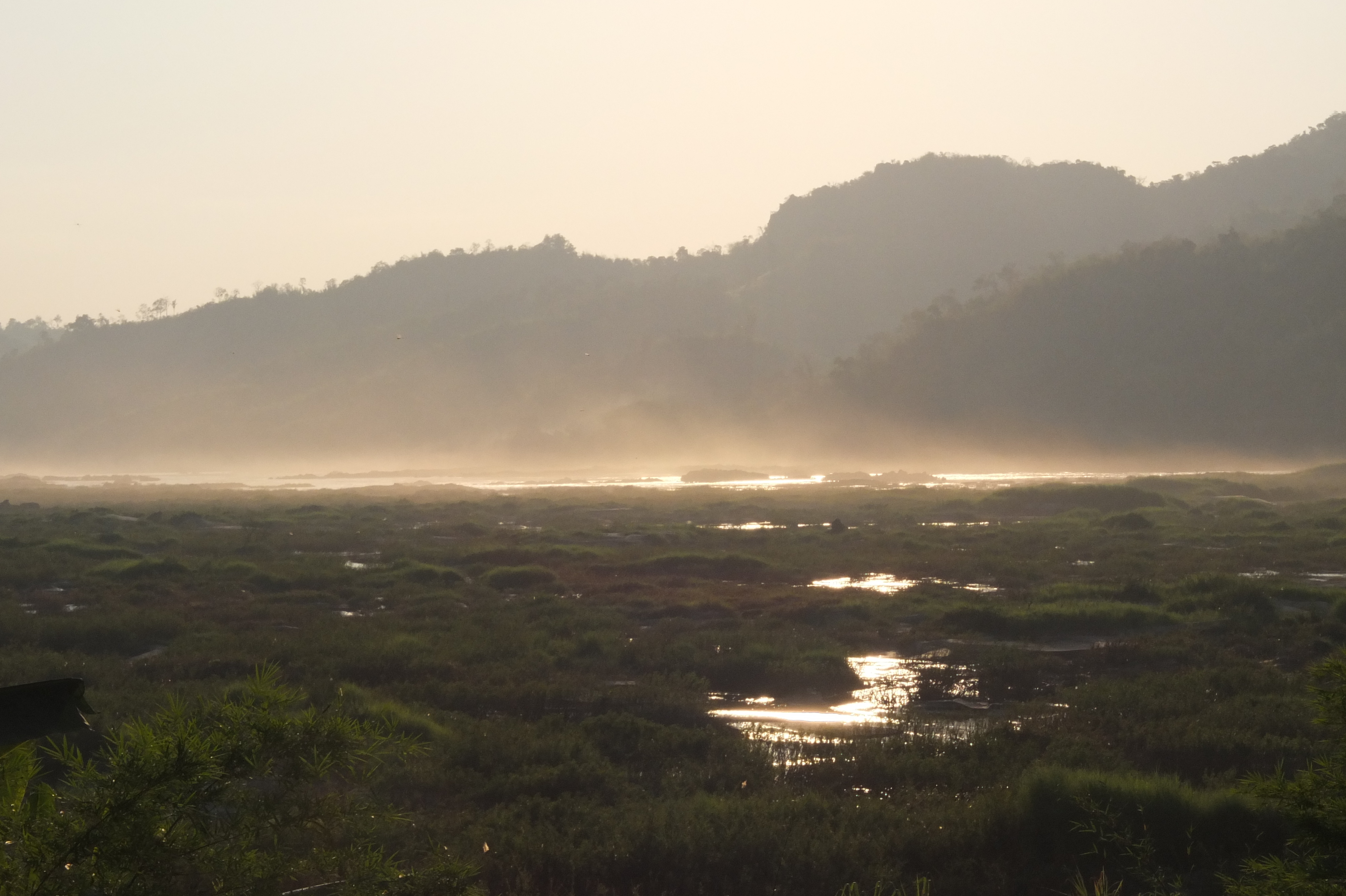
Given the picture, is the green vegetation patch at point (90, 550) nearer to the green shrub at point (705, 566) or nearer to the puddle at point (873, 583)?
the green shrub at point (705, 566)

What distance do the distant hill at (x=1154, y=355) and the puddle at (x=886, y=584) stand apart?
104618mm

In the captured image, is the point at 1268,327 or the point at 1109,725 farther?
the point at 1268,327

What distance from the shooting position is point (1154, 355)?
13550cm

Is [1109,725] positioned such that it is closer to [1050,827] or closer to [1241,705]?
[1241,705]

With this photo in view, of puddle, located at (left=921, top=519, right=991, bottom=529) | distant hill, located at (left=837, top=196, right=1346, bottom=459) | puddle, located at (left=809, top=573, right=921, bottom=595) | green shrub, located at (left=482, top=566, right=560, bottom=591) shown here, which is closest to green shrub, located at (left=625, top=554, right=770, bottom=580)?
puddle, located at (left=809, top=573, right=921, bottom=595)

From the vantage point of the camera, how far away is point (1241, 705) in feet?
48.0

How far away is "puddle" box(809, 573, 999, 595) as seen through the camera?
92.8ft

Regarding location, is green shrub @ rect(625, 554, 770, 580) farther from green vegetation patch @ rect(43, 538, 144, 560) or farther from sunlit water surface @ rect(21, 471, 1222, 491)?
sunlit water surface @ rect(21, 471, 1222, 491)

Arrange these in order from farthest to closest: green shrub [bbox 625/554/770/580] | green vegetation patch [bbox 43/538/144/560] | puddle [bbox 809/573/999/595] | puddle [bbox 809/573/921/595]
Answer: green vegetation patch [bbox 43/538/144/560], green shrub [bbox 625/554/770/580], puddle [bbox 809/573/921/595], puddle [bbox 809/573/999/595]

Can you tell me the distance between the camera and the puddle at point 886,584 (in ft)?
92.8

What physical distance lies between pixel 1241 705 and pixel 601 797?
8.91m

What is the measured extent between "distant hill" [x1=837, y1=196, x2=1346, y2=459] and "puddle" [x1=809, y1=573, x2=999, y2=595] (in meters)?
105

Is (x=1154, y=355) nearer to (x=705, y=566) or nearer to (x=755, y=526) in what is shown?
(x=755, y=526)

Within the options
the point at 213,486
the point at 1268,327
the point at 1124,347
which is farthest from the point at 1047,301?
the point at 213,486
